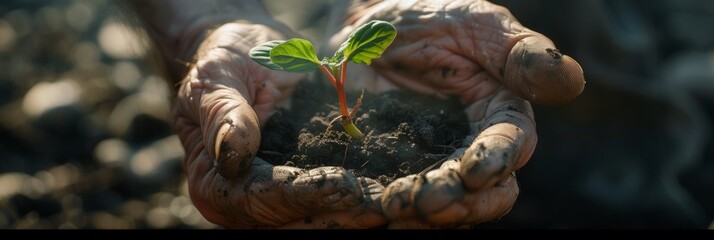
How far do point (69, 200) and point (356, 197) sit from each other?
1.24 m

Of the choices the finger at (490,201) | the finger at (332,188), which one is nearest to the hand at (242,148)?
the finger at (332,188)

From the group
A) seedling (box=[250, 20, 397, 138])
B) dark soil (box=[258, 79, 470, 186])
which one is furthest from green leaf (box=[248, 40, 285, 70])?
dark soil (box=[258, 79, 470, 186])

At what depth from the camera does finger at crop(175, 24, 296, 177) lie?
1029 mm

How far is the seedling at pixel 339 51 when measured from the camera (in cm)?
111

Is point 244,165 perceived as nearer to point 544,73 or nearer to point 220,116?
point 220,116

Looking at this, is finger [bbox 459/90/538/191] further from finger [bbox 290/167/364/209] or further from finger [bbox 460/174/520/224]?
finger [bbox 290/167/364/209]

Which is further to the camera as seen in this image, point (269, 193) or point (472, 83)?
point (472, 83)

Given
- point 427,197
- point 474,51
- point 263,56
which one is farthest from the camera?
point 474,51

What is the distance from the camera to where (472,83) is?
1272 mm

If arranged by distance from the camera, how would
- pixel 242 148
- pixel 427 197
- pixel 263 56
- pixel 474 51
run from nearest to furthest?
1. pixel 427 197
2. pixel 242 148
3. pixel 263 56
4. pixel 474 51

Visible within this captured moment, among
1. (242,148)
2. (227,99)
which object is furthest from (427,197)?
(227,99)

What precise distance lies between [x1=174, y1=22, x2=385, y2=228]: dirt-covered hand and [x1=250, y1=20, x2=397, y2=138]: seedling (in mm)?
72

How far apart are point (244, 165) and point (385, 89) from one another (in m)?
0.37

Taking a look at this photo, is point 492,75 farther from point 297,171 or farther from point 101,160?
point 101,160
